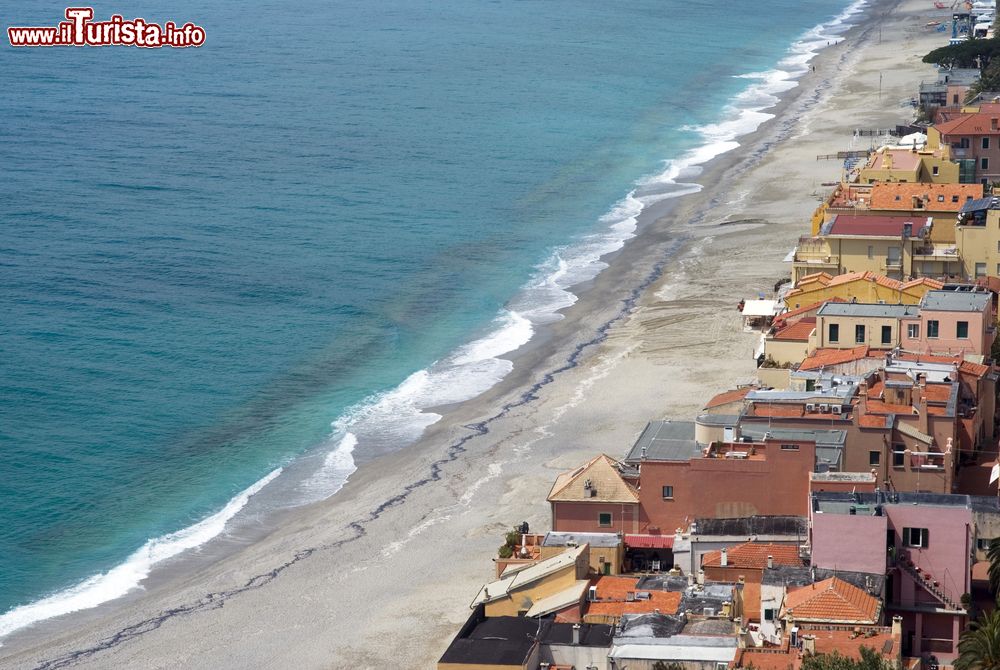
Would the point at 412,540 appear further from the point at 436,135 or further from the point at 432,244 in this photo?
the point at 436,135

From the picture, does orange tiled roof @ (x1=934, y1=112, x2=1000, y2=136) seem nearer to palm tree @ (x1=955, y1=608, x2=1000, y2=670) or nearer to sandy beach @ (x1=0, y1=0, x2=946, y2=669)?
sandy beach @ (x1=0, y1=0, x2=946, y2=669)

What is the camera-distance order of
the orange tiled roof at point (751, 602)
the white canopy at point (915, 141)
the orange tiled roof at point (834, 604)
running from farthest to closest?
1. the white canopy at point (915, 141)
2. the orange tiled roof at point (751, 602)
3. the orange tiled roof at point (834, 604)

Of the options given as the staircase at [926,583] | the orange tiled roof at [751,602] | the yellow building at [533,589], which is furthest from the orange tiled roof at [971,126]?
the yellow building at [533,589]

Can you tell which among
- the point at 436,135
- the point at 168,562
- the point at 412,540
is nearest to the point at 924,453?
the point at 412,540

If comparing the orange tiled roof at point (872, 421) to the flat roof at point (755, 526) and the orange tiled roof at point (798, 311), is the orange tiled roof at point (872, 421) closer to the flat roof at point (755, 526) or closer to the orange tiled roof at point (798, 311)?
the flat roof at point (755, 526)

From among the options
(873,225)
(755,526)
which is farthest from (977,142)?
(755,526)

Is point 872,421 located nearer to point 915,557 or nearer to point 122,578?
point 915,557
